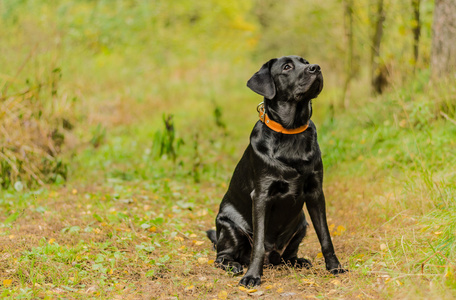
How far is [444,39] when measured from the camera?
6.32m

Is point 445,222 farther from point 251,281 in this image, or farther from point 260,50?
point 260,50

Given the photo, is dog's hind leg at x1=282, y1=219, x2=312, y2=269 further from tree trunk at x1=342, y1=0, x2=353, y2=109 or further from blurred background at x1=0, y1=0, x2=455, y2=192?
tree trunk at x1=342, y1=0, x2=353, y2=109

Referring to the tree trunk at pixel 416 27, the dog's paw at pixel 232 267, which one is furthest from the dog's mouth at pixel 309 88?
the tree trunk at pixel 416 27

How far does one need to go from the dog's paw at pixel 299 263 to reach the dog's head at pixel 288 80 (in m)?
1.35

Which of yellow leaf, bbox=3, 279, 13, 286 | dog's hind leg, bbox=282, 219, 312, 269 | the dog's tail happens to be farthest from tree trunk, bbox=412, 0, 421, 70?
yellow leaf, bbox=3, 279, 13, 286

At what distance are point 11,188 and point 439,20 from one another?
600 centimetres

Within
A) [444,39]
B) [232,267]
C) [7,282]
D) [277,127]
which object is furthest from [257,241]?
[444,39]

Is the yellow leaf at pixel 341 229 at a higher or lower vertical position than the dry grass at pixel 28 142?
lower

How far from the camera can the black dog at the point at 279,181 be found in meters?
3.51

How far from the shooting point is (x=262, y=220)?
354 centimetres

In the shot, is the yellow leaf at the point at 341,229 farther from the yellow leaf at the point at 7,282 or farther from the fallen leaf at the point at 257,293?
the yellow leaf at the point at 7,282

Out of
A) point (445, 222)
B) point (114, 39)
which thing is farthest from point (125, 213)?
point (114, 39)

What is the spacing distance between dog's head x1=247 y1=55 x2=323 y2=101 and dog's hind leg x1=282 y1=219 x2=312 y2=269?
1102 millimetres

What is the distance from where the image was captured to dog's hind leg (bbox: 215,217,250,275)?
3.91 meters
